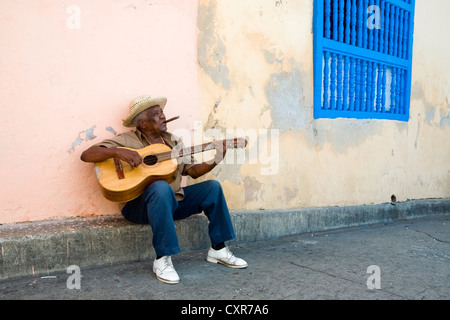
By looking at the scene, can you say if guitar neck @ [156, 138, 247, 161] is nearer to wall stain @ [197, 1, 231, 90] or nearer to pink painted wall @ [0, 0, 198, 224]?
pink painted wall @ [0, 0, 198, 224]

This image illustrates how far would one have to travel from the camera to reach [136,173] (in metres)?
2.84

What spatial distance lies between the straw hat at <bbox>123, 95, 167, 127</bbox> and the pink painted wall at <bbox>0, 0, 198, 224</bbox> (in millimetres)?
165

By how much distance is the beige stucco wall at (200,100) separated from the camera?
2.88m

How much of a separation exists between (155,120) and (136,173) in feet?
1.56

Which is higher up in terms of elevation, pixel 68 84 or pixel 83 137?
pixel 68 84

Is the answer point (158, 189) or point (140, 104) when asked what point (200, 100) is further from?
point (158, 189)

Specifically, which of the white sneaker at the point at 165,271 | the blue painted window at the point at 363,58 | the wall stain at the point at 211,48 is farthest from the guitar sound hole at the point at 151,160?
the blue painted window at the point at 363,58

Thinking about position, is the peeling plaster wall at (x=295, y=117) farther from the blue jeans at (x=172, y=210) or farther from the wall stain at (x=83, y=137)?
the wall stain at (x=83, y=137)

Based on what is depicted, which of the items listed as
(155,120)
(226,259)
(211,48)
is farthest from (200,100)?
(226,259)

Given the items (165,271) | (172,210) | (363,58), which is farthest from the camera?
(363,58)

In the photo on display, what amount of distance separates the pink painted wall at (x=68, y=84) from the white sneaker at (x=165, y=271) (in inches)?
29.8

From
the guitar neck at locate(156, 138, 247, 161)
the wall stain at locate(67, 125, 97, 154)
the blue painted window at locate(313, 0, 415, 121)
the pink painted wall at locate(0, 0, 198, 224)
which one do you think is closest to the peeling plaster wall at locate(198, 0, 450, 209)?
the blue painted window at locate(313, 0, 415, 121)
